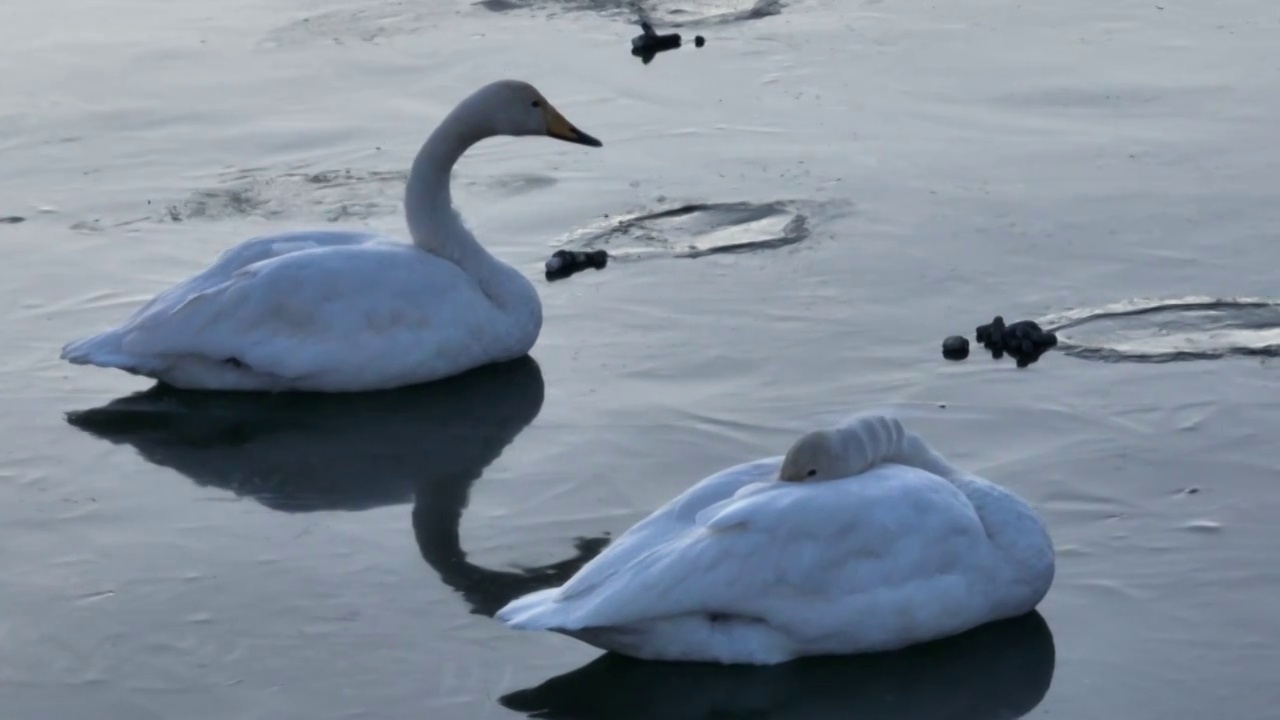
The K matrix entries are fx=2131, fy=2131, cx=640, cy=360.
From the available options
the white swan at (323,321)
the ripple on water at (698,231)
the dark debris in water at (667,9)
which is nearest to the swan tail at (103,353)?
the white swan at (323,321)

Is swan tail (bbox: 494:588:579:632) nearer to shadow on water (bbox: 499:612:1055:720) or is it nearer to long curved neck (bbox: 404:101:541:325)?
shadow on water (bbox: 499:612:1055:720)

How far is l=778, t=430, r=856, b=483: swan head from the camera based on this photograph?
5.89 metres

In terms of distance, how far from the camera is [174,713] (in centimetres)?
561

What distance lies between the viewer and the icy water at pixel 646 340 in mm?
5887

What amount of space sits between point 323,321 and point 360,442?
71 cm

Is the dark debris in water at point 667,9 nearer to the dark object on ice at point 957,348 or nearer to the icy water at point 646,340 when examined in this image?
the icy water at point 646,340

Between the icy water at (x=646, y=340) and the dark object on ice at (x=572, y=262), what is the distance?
0.11 m

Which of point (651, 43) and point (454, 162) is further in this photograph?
point (651, 43)

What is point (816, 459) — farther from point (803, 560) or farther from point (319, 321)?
point (319, 321)

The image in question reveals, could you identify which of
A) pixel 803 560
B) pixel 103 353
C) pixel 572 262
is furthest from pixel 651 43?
pixel 803 560

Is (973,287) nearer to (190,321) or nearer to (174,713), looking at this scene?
(190,321)

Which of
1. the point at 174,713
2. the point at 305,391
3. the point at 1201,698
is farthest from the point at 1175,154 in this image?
the point at 174,713

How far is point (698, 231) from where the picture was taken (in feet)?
32.7

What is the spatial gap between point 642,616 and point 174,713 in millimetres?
1261
